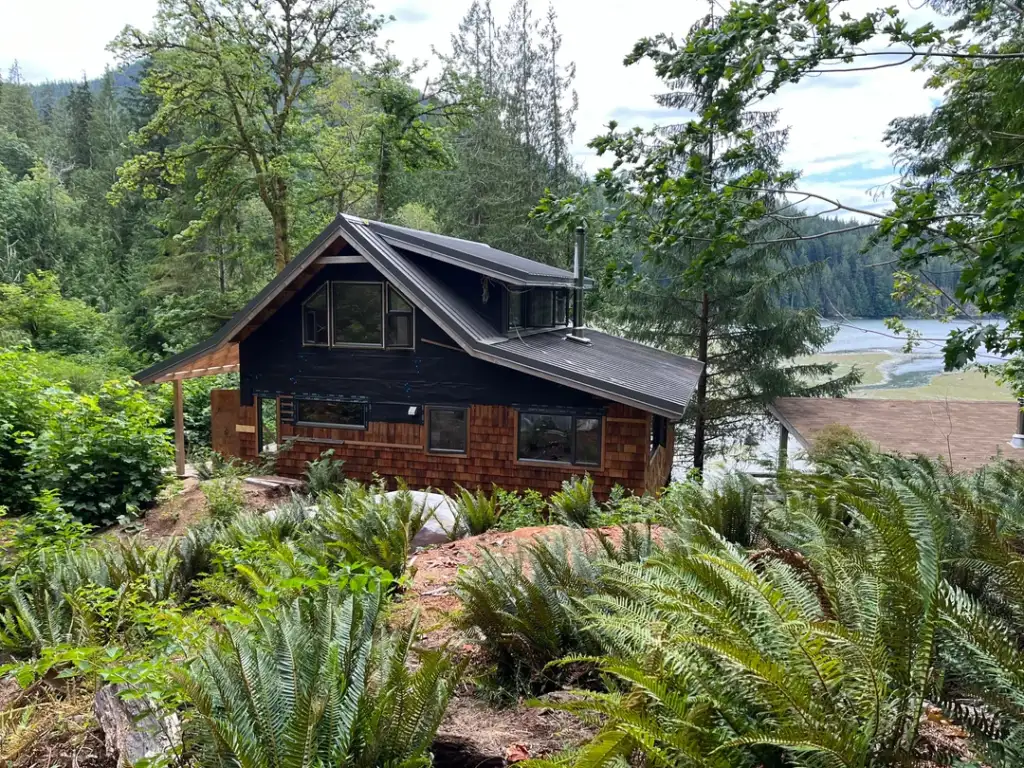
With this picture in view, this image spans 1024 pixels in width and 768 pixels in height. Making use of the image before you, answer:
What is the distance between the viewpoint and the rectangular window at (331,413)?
1365 cm

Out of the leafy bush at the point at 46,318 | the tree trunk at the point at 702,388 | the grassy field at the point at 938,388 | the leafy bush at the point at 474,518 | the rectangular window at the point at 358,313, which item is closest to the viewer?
the leafy bush at the point at 474,518

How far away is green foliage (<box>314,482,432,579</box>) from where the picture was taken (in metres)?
5.39

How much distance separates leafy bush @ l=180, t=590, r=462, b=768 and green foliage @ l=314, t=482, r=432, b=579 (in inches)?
85.5

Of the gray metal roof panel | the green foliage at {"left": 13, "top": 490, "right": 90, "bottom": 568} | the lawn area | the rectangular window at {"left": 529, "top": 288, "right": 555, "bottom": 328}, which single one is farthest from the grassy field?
the green foliage at {"left": 13, "top": 490, "right": 90, "bottom": 568}

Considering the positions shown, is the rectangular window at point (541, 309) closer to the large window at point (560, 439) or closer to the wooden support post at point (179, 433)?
the large window at point (560, 439)

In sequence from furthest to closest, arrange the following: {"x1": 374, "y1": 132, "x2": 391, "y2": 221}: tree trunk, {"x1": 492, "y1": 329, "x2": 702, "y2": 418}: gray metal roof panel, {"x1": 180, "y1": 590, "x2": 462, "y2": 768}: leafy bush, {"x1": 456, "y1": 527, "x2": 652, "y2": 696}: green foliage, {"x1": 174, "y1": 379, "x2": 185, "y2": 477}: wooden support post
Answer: {"x1": 374, "y1": 132, "x2": 391, "y2": 221}: tree trunk, {"x1": 174, "y1": 379, "x2": 185, "y2": 477}: wooden support post, {"x1": 492, "y1": 329, "x2": 702, "y2": 418}: gray metal roof panel, {"x1": 456, "y1": 527, "x2": 652, "y2": 696}: green foliage, {"x1": 180, "y1": 590, "x2": 462, "y2": 768}: leafy bush

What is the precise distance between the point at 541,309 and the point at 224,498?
8.52 metres

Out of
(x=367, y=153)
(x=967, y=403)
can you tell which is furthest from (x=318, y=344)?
(x=967, y=403)

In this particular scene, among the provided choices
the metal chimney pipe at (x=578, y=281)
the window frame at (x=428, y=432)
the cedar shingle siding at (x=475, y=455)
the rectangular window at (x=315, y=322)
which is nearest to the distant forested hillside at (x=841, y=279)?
the metal chimney pipe at (x=578, y=281)

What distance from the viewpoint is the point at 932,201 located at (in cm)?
587

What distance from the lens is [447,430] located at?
43.2ft

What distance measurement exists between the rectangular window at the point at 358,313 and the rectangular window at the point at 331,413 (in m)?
1.26

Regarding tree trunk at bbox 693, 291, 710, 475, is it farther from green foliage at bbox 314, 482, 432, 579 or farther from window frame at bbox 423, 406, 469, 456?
green foliage at bbox 314, 482, 432, 579

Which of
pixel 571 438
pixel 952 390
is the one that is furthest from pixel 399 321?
pixel 952 390
